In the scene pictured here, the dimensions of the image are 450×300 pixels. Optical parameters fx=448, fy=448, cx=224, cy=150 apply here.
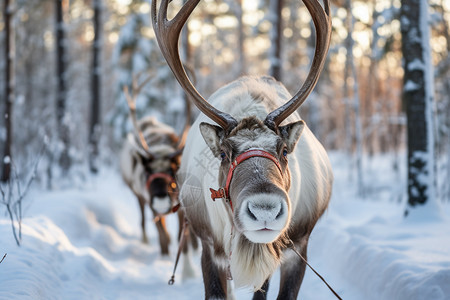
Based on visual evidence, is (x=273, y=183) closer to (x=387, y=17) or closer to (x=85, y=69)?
(x=387, y=17)

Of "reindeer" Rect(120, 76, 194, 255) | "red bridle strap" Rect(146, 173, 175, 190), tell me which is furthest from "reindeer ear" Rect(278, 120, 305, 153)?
"red bridle strap" Rect(146, 173, 175, 190)

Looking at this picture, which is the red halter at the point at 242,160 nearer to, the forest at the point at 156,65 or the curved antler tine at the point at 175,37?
the curved antler tine at the point at 175,37

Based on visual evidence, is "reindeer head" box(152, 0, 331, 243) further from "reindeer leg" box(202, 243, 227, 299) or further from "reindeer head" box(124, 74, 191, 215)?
"reindeer head" box(124, 74, 191, 215)

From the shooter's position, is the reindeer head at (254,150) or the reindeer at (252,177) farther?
the reindeer at (252,177)

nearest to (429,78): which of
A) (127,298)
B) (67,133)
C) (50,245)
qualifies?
(127,298)

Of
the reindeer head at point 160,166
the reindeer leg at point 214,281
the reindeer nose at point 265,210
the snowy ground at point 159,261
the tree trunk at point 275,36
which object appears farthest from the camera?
the tree trunk at point 275,36

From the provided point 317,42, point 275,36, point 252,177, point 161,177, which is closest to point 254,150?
point 252,177

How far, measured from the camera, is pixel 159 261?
22.2 feet

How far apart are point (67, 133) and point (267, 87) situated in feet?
29.4

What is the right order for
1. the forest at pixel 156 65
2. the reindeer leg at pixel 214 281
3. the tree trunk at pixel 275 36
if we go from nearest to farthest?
the reindeer leg at pixel 214 281, the forest at pixel 156 65, the tree trunk at pixel 275 36

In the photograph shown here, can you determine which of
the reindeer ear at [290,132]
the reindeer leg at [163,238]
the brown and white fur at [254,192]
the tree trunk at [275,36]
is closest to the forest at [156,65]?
the tree trunk at [275,36]

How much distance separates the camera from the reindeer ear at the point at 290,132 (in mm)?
2971

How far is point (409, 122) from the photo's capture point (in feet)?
19.9

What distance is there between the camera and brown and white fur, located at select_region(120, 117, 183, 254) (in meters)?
6.06
